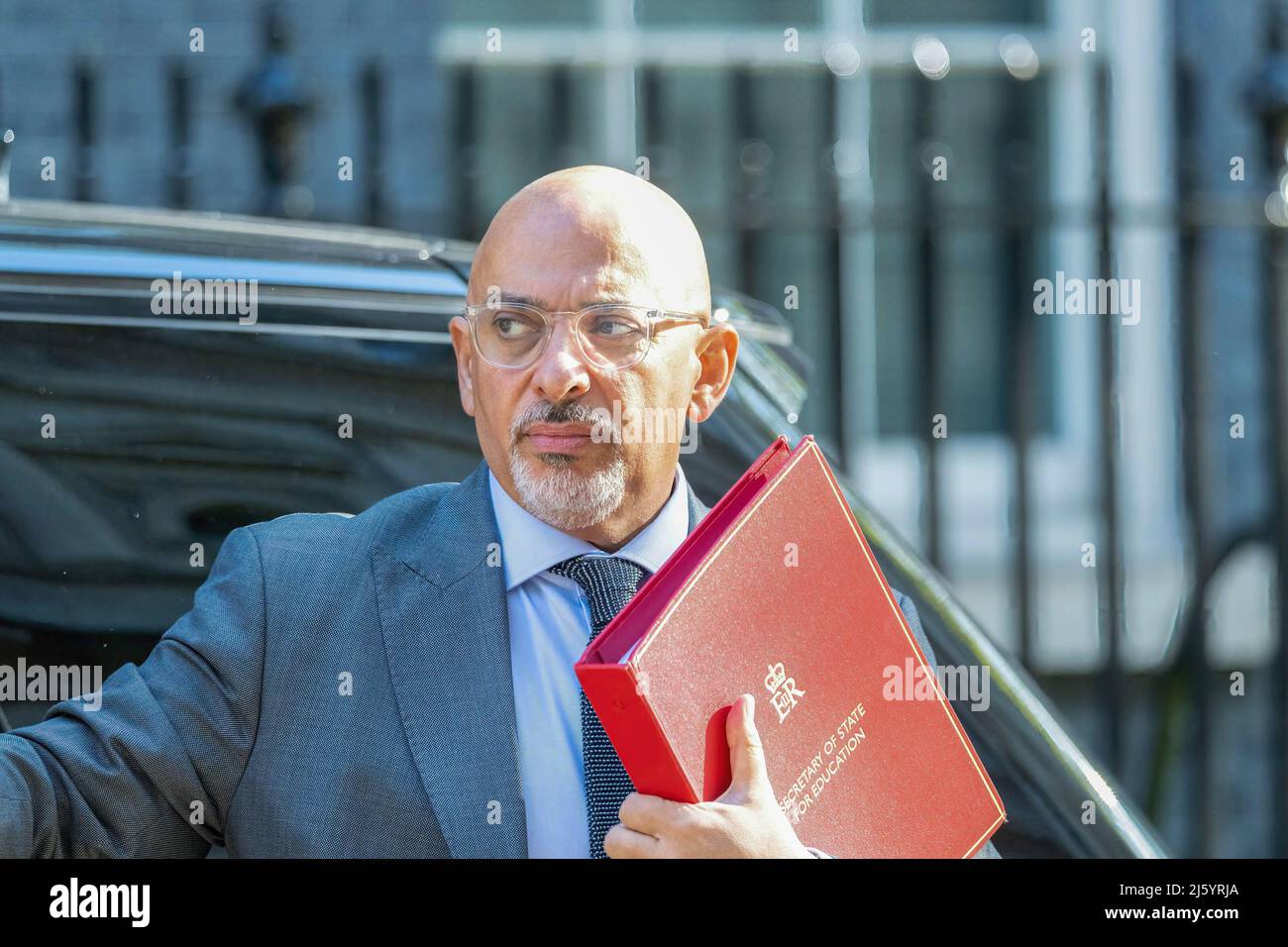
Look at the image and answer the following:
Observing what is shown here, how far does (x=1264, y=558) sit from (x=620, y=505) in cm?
322

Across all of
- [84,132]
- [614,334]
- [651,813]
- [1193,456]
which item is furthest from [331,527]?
[1193,456]

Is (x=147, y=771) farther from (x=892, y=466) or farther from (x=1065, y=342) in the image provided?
(x=1065, y=342)

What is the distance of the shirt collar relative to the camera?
1841 mm

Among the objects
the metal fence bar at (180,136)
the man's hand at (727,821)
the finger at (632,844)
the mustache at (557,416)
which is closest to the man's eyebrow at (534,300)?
the mustache at (557,416)

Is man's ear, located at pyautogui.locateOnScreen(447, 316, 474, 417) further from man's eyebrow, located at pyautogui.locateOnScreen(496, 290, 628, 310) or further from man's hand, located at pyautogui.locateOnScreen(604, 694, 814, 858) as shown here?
man's hand, located at pyautogui.locateOnScreen(604, 694, 814, 858)

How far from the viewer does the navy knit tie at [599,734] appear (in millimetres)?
1735

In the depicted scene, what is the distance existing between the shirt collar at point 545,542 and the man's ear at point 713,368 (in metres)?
0.13

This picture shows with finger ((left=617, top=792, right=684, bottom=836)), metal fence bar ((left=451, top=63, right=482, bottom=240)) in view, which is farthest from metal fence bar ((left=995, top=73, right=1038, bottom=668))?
finger ((left=617, top=792, right=684, bottom=836))

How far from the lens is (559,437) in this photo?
5.85 feet

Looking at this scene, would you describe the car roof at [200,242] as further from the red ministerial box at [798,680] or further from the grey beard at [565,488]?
the red ministerial box at [798,680]

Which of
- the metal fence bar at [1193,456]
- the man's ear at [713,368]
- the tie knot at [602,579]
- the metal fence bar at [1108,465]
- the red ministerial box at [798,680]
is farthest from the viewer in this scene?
the metal fence bar at [1193,456]

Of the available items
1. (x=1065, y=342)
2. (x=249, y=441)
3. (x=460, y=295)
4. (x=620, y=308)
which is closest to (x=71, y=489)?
(x=249, y=441)

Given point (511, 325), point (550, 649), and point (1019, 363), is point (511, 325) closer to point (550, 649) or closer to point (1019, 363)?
point (550, 649)

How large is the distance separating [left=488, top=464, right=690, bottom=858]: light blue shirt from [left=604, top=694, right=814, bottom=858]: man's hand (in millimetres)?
109
